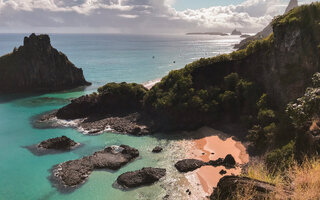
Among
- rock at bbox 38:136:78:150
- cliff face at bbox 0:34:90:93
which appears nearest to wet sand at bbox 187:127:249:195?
rock at bbox 38:136:78:150

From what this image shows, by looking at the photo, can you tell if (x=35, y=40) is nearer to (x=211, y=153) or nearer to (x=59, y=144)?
(x=59, y=144)

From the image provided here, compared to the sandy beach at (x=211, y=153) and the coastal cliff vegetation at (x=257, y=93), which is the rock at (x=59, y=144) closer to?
the coastal cliff vegetation at (x=257, y=93)

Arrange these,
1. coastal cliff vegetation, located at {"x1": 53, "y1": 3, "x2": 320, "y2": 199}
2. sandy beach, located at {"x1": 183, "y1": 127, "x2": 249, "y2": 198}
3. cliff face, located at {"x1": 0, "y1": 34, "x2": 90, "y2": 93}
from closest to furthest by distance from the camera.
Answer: coastal cliff vegetation, located at {"x1": 53, "y1": 3, "x2": 320, "y2": 199}
sandy beach, located at {"x1": 183, "y1": 127, "x2": 249, "y2": 198}
cliff face, located at {"x1": 0, "y1": 34, "x2": 90, "y2": 93}

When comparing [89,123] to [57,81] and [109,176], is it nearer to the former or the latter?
[109,176]

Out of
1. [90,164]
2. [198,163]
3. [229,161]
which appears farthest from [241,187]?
[90,164]

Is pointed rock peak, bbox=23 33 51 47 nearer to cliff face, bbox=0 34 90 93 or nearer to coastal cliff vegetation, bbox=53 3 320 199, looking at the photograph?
cliff face, bbox=0 34 90 93

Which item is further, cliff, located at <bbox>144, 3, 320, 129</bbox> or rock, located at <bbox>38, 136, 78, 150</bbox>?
rock, located at <bbox>38, 136, 78, 150</bbox>

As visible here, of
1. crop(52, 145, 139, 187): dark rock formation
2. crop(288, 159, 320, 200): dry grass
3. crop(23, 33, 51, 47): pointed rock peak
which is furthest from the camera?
crop(23, 33, 51, 47): pointed rock peak

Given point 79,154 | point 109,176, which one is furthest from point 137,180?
point 79,154
